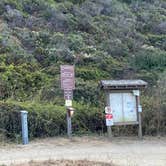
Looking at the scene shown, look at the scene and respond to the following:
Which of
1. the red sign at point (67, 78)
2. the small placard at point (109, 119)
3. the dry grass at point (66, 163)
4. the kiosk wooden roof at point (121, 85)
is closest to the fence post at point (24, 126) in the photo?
the red sign at point (67, 78)

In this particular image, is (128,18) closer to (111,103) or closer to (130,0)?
(130,0)

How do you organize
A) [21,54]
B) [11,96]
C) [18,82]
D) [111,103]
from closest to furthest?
[111,103]
[11,96]
[18,82]
[21,54]

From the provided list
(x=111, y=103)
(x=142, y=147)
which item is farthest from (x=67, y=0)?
(x=142, y=147)

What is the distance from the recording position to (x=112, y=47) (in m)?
26.5

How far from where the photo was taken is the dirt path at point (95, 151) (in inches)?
475

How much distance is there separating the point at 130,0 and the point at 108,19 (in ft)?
19.3

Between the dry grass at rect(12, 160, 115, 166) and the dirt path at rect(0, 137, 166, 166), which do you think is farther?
the dirt path at rect(0, 137, 166, 166)

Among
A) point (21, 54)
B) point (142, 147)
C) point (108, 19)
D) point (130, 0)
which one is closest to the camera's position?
point (142, 147)

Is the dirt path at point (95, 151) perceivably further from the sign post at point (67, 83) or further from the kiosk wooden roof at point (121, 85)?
the kiosk wooden roof at point (121, 85)

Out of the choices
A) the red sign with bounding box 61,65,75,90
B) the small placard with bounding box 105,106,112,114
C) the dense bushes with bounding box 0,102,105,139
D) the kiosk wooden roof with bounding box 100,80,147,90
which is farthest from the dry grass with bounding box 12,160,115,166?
the red sign with bounding box 61,65,75,90

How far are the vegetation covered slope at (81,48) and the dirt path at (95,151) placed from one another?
1515 mm

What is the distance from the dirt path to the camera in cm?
1206

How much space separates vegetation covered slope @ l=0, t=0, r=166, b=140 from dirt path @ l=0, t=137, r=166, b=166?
1515 millimetres

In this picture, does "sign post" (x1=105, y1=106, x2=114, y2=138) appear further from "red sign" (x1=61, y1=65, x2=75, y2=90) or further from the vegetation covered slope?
"red sign" (x1=61, y1=65, x2=75, y2=90)
